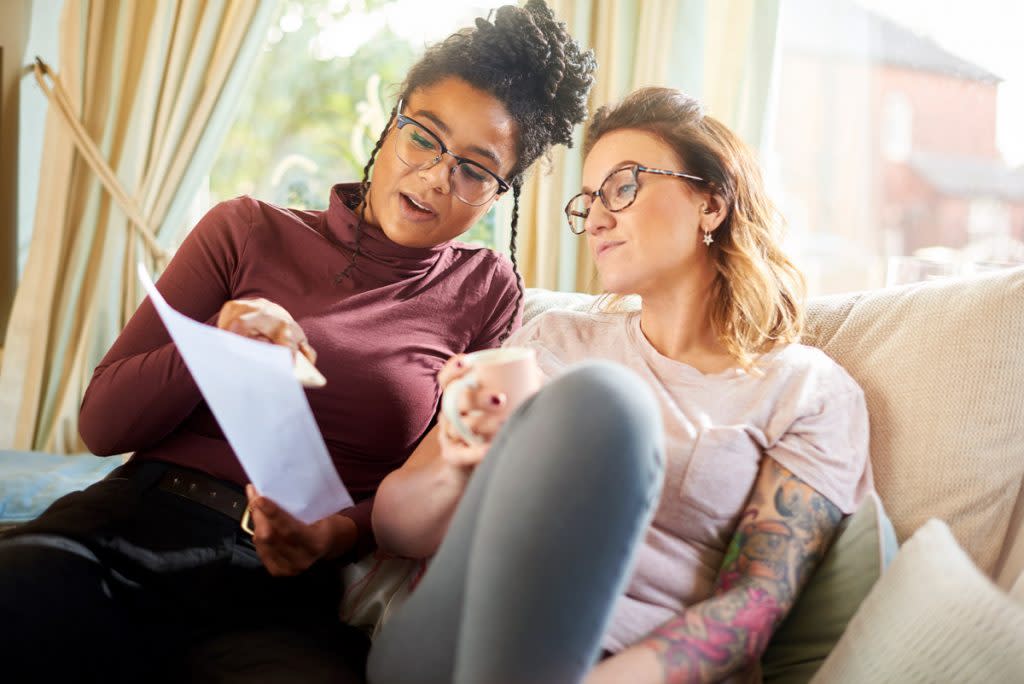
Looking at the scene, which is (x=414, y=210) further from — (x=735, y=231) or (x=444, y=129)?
(x=735, y=231)

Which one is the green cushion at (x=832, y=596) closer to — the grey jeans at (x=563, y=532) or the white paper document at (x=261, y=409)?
the grey jeans at (x=563, y=532)

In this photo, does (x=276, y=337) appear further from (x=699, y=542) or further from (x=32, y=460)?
(x=32, y=460)

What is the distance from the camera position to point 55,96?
278 centimetres

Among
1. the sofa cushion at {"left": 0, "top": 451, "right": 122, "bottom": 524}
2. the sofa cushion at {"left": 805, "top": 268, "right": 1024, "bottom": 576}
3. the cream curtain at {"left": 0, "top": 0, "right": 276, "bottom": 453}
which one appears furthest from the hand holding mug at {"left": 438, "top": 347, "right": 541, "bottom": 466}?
the cream curtain at {"left": 0, "top": 0, "right": 276, "bottom": 453}

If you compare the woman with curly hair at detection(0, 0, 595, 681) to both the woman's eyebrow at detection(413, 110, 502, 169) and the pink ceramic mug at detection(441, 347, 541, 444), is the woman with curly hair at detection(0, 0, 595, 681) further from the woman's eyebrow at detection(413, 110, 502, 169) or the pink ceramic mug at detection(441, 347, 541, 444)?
the pink ceramic mug at detection(441, 347, 541, 444)

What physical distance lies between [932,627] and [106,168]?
2.78 m

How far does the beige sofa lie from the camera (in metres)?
1.11

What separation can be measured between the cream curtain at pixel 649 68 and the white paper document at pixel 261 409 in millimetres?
1663

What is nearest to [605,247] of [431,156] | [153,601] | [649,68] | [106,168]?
[431,156]

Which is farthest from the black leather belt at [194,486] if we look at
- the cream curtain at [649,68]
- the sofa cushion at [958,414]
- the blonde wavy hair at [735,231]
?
the cream curtain at [649,68]

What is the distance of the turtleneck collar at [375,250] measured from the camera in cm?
148

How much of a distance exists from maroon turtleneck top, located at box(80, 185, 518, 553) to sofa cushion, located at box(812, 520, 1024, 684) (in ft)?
2.41

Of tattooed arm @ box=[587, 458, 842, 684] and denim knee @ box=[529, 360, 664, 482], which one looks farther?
tattooed arm @ box=[587, 458, 842, 684]

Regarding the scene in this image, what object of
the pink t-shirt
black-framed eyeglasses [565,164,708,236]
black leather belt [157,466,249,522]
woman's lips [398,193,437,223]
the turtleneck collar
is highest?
black-framed eyeglasses [565,164,708,236]
